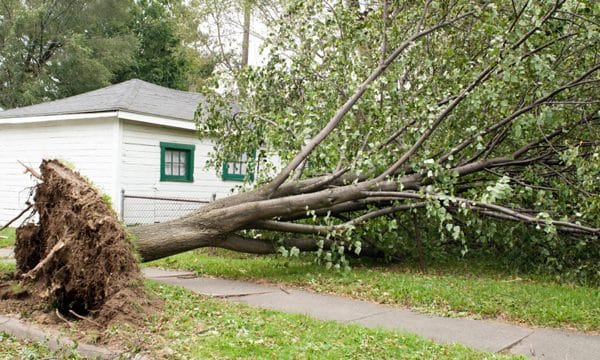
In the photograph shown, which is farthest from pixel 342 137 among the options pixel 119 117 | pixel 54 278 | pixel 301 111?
pixel 119 117

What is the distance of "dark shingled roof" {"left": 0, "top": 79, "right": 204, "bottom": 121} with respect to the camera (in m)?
13.9

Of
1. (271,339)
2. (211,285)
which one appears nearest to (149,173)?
(211,285)

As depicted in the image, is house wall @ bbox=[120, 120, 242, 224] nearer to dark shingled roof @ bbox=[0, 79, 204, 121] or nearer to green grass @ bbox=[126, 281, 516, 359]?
dark shingled roof @ bbox=[0, 79, 204, 121]

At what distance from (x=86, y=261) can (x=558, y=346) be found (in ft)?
14.0

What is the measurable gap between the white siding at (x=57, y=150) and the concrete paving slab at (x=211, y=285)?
6017 mm

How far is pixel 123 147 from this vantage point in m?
13.7

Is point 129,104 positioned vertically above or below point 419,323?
above

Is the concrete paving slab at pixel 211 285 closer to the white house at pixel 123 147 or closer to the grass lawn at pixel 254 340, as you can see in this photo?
the grass lawn at pixel 254 340

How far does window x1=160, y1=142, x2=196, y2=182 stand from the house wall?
0.38 feet

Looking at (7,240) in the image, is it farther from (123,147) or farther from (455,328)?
(455,328)

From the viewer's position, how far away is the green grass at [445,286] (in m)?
5.96

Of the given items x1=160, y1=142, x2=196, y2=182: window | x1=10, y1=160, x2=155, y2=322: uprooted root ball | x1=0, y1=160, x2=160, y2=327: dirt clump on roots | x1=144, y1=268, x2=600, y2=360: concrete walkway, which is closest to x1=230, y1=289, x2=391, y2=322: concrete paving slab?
x1=144, y1=268, x2=600, y2=360: concrete walkway

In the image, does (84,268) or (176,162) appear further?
(176,162)

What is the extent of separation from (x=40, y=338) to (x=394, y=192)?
14.4ft
